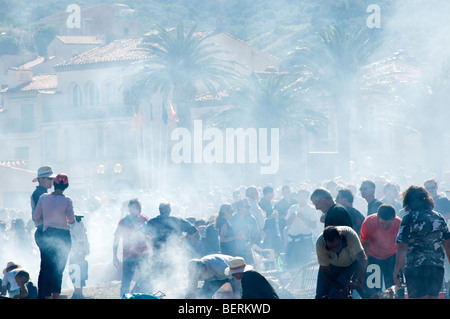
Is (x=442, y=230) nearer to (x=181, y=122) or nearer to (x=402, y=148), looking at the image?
(x=181, y=122)

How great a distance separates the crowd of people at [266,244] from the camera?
7.28 meters

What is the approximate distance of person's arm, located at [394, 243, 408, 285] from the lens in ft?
24.7

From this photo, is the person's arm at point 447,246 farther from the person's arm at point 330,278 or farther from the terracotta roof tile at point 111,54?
the terracotta roof tile at point 111,54

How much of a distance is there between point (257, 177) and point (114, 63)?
65.9 ft

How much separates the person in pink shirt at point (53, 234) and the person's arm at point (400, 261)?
12.4 ft

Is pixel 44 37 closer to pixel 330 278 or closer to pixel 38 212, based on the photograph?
pixel 38 212

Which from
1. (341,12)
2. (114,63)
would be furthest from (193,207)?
(341,12)

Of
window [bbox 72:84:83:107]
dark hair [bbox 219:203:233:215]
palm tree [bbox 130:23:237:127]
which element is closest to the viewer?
dark hair [bbox 219:203:233:215]

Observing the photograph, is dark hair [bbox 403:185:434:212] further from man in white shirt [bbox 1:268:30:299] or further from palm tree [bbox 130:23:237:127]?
palm tree [bbox 130:23:237:127]

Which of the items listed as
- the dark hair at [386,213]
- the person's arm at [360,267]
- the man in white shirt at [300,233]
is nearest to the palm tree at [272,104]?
the man in white shirt at [300,233]

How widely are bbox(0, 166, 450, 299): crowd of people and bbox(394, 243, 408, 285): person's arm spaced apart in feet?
0.03

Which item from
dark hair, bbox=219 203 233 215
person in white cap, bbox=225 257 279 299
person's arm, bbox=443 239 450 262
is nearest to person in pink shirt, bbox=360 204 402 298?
person's arm, bbox=443 239 450 262

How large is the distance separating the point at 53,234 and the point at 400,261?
4012mm

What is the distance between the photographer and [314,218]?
43.0 feet
